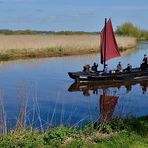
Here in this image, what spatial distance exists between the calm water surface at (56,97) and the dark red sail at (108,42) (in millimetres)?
3343

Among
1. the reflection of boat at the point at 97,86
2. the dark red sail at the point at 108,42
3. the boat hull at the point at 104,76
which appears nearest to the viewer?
the reflection of boat at the point at 97,86

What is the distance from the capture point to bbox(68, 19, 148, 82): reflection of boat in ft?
99.0

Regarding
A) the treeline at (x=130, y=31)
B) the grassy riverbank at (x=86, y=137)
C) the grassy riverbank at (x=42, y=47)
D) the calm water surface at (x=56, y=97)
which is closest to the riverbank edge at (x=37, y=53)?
the grassy riverbank at (x=42, y=47)

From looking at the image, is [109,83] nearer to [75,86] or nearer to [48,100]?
[75,86]

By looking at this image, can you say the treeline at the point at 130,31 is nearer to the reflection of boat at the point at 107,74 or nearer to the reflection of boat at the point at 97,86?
the reflection of boat at the point at 107,74

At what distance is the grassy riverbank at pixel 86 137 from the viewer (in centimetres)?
950

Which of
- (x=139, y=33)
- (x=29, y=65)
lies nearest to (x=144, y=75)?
(x=29, y=65)

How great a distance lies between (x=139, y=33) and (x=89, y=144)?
285 feet

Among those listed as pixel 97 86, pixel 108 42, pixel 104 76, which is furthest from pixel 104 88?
pixel 108 42

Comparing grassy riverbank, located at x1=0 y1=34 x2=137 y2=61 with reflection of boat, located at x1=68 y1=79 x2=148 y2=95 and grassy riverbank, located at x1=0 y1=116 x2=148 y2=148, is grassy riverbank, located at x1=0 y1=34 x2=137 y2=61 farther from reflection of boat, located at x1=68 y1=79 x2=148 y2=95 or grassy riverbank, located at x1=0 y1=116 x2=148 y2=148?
grassy riverbank, located at x1=0 y1=116 x2=148 y2=148

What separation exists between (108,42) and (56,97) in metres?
12.4

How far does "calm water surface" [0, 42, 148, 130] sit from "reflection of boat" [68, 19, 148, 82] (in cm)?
71

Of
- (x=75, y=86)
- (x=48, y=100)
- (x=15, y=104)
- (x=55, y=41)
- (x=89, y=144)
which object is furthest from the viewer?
(x=55, y=41)

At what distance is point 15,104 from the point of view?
66.6 ft
